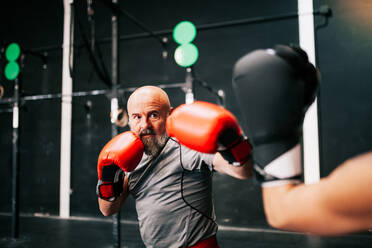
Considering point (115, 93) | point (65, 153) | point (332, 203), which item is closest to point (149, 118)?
point (332, 203)

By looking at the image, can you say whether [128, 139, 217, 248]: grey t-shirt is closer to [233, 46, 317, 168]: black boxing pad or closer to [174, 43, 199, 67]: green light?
[233, 46, 317, 168]: black boxing pad

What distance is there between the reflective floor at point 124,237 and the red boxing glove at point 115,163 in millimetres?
1935

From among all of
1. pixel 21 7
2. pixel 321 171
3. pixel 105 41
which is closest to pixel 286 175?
pixel 321 171

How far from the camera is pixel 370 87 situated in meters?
3.40

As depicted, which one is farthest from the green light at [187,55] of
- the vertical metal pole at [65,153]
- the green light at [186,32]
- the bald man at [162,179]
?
the vertical metal pole at [65,153]

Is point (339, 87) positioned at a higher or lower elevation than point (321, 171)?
higher

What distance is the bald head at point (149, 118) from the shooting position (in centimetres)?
142

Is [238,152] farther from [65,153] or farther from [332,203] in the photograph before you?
[65,153]

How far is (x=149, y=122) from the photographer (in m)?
1.43

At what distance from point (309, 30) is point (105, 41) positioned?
10.4 feet

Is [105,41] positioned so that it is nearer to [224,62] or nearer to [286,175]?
[224,62]

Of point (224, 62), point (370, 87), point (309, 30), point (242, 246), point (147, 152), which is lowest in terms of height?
point (242, 246)

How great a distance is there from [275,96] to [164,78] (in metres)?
3.80

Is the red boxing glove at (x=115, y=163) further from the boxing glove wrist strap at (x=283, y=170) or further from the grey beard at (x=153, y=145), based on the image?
the boxing glove wrist strap at (x=283, y=170)
